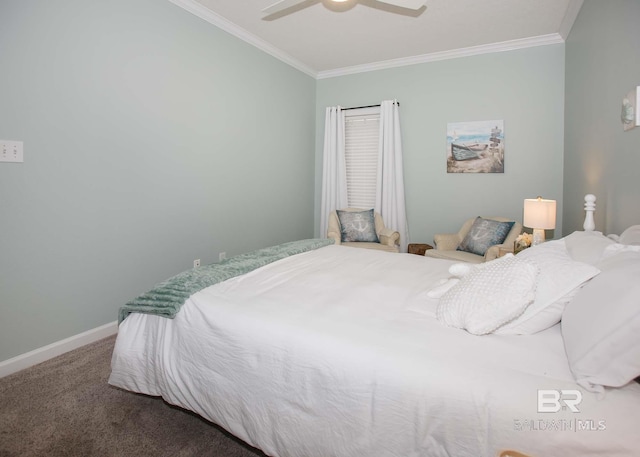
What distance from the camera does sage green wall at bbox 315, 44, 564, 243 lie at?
3918 mm

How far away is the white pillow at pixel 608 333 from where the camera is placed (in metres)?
0.95

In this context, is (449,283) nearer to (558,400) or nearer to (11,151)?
(558,400)

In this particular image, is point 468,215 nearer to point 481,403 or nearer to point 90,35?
point 481,403

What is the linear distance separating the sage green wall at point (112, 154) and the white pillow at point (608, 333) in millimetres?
2875

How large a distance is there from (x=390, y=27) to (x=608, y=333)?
3.52 metres

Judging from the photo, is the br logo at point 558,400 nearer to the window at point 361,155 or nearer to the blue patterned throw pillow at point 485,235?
the blue patterned throw pillow at point 485,235

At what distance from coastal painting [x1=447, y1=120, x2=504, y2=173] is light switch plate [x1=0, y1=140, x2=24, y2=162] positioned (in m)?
4.13

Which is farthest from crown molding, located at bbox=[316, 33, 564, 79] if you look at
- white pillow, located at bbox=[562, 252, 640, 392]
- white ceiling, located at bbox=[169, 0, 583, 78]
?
white pillow, located at bbox=[562, 252, 640, 392]

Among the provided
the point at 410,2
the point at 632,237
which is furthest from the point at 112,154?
the point at 632,237

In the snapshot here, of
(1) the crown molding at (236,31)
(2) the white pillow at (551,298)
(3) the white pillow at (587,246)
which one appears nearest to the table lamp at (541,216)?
(3) the white pillow at (587,246)

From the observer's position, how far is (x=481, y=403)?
1023 millimetres

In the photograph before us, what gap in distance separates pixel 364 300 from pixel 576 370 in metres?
0.86

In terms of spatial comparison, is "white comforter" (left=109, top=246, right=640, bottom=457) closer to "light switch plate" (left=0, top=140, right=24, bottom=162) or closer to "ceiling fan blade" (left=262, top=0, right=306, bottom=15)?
"light switch plate" (left=0, top=140, right=24, bottom=162)

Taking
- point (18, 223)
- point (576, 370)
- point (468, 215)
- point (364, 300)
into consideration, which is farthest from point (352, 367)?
point (468, 215)
